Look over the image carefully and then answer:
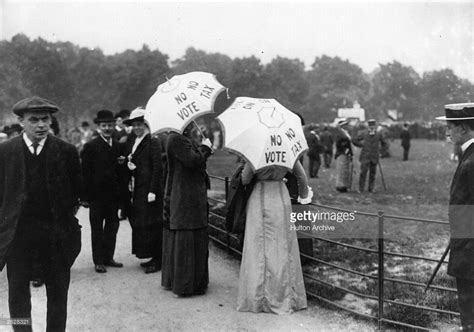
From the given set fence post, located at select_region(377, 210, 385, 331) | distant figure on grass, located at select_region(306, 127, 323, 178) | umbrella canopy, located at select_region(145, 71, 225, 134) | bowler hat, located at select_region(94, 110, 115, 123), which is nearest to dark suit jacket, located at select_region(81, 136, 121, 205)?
bowler hat, located at select_region(94, 110, 115, 123)

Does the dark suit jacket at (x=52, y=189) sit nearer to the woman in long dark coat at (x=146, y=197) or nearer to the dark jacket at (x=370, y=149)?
the woman in long dark coat at (x=146, y=197)

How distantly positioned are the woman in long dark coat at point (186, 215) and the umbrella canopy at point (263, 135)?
673mm

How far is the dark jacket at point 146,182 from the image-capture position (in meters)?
6.39

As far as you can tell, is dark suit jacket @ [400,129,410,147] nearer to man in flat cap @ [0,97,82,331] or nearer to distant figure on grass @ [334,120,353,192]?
distant figure on grass @ [334,120,353,192]

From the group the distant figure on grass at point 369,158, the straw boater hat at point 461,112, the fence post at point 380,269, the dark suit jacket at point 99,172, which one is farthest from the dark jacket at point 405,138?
the straw boater hat at point 461,112

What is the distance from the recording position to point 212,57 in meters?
42.9

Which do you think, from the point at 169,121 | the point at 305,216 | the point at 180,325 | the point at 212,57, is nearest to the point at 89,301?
the point at 180,325

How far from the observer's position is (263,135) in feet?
15.1

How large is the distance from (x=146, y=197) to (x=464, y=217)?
412 cm

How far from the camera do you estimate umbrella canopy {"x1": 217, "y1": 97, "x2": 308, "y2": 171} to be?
4.59 meters

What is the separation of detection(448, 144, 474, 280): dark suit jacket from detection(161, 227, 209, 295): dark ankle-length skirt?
9.04 feet

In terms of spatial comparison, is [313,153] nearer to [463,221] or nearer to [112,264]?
[112,264]

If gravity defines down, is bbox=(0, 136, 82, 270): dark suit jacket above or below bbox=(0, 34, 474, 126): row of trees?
below

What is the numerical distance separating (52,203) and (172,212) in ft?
5.84
